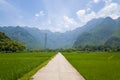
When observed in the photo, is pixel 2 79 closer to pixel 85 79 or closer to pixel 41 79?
pixel 41 79

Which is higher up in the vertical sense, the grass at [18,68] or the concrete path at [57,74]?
the grass at [18,68]

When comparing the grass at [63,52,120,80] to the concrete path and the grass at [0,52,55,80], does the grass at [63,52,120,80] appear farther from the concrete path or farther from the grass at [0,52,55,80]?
the grass at [0,52,55,80]

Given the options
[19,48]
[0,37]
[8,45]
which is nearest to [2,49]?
[8,45]

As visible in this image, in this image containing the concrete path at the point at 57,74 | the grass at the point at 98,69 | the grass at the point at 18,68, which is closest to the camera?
the concrete path at the point at 57,74

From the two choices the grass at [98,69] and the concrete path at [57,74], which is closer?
the concrete path at [57,74]

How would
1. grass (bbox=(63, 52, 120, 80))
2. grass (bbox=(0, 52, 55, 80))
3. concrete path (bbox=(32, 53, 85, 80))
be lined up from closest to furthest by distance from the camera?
1. concrete path (bbox=(32, 53, 85, 80))
2. grass (bbox=(0, 52, 55, 80))
3. grass (bbox=(63, 52, 120, 80))

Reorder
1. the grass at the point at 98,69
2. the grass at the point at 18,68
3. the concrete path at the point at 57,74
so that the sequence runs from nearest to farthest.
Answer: the concrete path at the point at 57,74 → the grass at the point at 18,68 → the grass at the point at 98,69

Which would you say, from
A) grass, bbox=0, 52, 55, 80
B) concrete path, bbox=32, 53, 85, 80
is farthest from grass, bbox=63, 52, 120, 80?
grass, bbox=0, 52, 55, 80

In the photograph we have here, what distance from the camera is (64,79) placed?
18.5m

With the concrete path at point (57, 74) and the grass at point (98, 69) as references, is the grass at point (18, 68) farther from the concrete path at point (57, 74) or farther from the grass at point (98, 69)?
the grass at point (98, 69)

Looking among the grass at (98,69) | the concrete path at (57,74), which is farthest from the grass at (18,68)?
the grass at (98,69)

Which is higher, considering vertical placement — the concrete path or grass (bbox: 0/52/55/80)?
grass (bbox: 0/52/55/80)

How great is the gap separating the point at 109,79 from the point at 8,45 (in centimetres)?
12849

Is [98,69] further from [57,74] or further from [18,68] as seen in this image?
[18,68]
